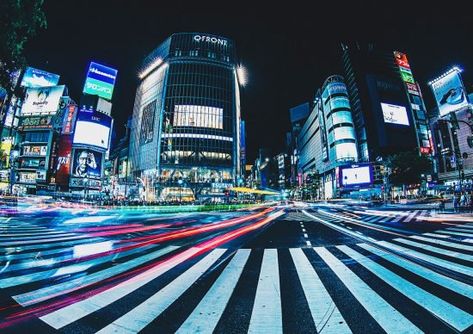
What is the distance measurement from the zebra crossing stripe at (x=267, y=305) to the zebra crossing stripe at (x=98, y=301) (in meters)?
2.27

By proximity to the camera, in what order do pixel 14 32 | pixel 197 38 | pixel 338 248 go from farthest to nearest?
pixel 197 38 < pixel 14 32 < pixel 338 248

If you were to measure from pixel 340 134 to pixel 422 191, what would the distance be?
1194 inches

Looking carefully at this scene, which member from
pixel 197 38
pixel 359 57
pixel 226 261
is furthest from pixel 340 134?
pixel 226 261

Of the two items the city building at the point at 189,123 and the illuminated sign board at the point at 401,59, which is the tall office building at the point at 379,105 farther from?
the city building at the point at 189,123

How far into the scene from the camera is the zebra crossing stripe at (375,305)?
2650 millimetres

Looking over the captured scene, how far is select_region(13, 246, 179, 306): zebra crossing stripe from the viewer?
12.2 ft

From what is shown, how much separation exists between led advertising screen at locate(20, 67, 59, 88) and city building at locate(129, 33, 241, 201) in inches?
1139

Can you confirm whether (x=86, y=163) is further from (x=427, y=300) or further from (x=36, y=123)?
(x=427, y=300)

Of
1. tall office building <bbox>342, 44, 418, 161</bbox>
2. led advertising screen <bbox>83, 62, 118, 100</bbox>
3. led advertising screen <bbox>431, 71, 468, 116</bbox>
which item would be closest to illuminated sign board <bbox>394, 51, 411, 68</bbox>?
tall office building <bbox>342, 44, 418, 161</bbox>

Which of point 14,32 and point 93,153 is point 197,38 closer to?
point 93,153

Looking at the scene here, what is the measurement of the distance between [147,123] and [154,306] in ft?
295

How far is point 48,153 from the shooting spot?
63344 mm

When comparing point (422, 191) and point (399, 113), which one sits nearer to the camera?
point (422, 191)

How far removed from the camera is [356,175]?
230ft
